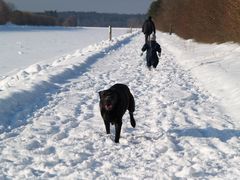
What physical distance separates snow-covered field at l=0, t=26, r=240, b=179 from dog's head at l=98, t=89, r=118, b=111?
553mm

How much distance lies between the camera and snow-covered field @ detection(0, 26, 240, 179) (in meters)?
5.03

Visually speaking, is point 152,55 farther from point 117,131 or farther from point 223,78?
point 117,131

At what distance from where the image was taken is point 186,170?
493cm

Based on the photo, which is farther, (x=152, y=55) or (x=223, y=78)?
(x=152, y=55)

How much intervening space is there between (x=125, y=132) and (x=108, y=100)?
102cm

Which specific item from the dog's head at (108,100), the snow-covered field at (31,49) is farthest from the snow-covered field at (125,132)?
the snow-covered field at (31,49)

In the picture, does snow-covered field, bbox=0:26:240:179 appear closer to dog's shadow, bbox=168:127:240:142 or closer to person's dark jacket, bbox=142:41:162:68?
dog's shadow, bbox=168:127:240:142

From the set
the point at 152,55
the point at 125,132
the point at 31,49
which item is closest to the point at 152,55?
the point at 152,55

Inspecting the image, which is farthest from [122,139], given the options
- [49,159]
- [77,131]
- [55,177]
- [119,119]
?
[55,177]

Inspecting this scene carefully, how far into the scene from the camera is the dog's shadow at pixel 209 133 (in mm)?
6520

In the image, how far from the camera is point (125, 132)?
6762 mm

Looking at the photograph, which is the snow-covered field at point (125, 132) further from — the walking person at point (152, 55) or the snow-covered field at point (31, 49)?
the snow-covered field at point (31, 49)

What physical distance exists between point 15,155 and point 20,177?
31.6 inches

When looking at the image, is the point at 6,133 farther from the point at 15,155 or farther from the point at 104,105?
the point at 104,105
